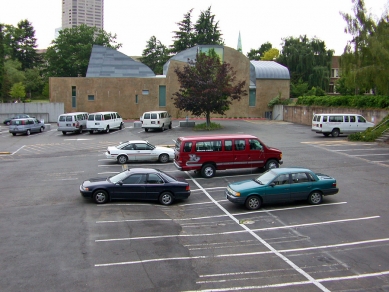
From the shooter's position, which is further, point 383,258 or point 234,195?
point 234,195

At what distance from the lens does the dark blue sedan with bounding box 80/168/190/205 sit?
15906 mm

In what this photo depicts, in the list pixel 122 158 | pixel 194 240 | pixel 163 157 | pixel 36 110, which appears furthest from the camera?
pixel 36 110

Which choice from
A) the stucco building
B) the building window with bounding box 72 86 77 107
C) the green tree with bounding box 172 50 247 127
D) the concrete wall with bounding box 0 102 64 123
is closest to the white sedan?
the green tree with bounding box 172 50 247 127

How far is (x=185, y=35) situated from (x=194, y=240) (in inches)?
3165

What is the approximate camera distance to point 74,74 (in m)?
83.9

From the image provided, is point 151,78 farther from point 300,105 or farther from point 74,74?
point 74,74

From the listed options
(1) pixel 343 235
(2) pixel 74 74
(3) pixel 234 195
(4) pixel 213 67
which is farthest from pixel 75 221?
(2) pixel 74 74

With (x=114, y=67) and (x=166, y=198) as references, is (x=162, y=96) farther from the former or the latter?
(x=166, y=198)

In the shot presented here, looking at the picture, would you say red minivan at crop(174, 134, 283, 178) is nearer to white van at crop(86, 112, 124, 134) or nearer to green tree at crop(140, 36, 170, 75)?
white van at crop(86, 112, 124, 134)

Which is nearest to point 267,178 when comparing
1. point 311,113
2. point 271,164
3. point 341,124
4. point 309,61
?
point 271,164

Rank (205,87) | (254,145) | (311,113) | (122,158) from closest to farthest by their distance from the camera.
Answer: (254,145) < (122,158) < (205,87) < (311,113)

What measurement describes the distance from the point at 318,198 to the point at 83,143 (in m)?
21.9

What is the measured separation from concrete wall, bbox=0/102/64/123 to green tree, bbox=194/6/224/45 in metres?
42.0

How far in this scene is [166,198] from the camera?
16.1 m
